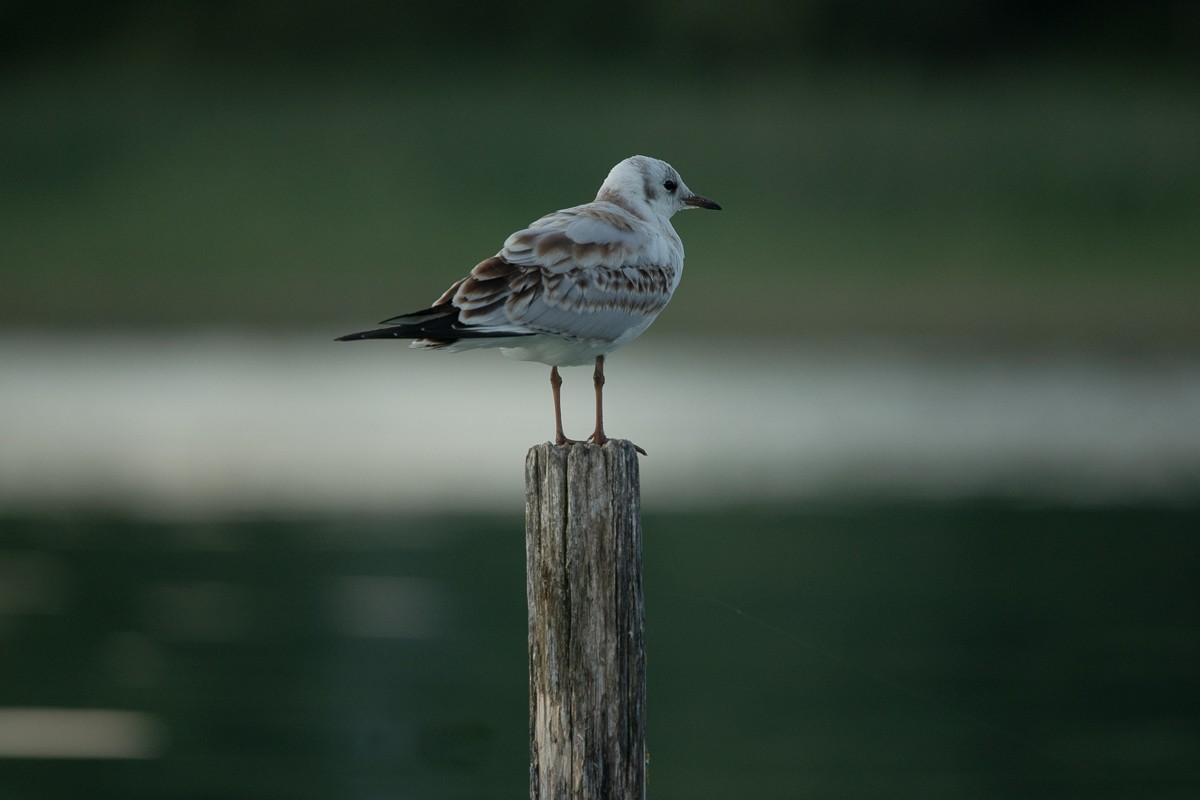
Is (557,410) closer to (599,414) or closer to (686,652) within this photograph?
(599,414)

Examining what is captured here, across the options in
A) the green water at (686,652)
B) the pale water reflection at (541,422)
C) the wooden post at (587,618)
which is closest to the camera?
the wooden post at (587,618)

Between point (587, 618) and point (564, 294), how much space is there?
52.7 inches

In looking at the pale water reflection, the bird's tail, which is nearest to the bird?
the bird's tail

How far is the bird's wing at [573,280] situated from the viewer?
21.9 ft

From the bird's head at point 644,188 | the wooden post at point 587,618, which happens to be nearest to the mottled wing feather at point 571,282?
the bird's head at point 644,188

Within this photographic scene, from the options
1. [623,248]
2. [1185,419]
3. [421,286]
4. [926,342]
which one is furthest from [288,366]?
[623,248]

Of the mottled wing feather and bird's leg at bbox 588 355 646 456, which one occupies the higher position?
the mottled wing feather

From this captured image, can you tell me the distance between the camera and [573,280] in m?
6.94

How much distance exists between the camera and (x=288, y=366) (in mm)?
26969

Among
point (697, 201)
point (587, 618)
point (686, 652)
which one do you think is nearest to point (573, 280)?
point (697, 201)

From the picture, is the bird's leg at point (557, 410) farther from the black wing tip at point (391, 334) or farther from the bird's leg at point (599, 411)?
the black wing tip at point (391, 334)

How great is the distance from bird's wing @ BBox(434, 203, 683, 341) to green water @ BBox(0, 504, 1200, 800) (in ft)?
15.8

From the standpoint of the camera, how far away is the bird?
258 inches

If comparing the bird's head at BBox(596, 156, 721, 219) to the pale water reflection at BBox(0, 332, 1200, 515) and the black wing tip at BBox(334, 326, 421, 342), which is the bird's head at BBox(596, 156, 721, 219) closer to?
the black wing tip at BBox(334, 326, 421, 342)
